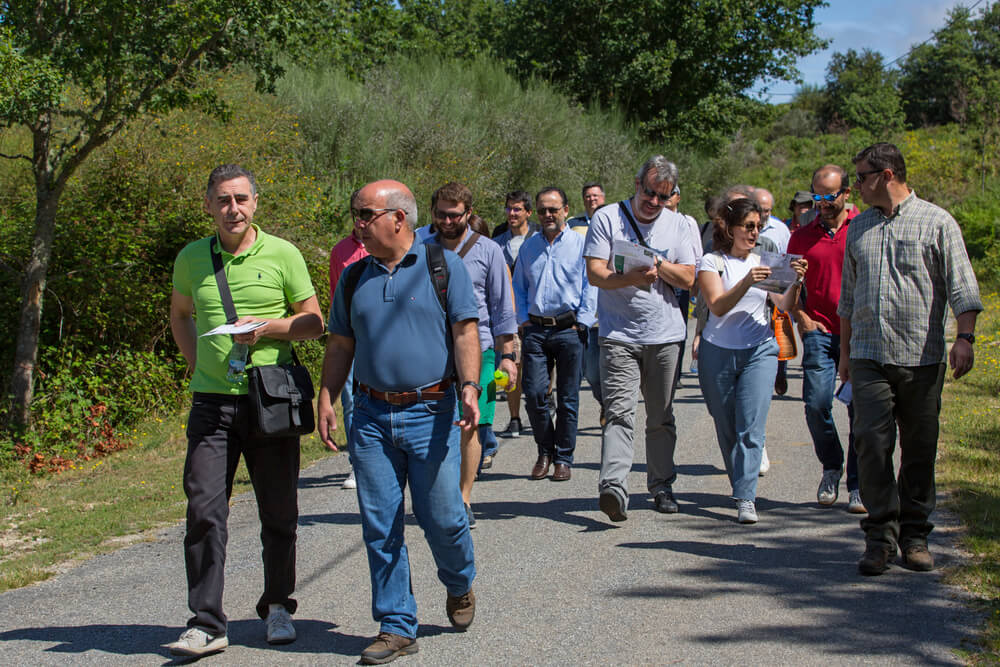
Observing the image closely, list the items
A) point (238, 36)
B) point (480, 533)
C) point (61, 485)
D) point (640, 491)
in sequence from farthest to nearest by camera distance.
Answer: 1. point (238, 36)
2. point (61, 485)
3. point (640, 491)
4. point (480, 533)

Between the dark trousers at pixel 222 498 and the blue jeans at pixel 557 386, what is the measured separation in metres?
3.42

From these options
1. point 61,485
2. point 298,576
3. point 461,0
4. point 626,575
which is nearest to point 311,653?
point 298,576

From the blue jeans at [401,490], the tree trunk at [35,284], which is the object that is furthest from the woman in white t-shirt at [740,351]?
the tree trunk at [35,284]

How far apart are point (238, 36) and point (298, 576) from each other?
6788mm

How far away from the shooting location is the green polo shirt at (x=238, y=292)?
15.3 feet

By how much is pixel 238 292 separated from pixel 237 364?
329mm

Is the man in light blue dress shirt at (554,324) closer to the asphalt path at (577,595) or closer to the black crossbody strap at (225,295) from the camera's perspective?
the asphalt path at (577,595)

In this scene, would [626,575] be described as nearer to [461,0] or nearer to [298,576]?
[298,576]

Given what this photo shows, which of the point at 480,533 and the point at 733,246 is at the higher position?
the point at 733,246

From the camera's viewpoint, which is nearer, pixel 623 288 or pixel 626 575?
pixel 626 575

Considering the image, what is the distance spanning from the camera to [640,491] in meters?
7.59

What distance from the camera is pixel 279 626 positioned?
4707 millimetres

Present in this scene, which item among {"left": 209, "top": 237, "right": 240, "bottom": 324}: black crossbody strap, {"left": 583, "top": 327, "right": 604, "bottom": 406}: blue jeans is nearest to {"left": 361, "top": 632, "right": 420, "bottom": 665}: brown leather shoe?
{"left": 209, "top": 237, "right": 240, "bottom": 324}: black crossbody strap

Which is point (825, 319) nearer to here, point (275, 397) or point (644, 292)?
point (644, 292)
